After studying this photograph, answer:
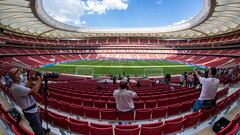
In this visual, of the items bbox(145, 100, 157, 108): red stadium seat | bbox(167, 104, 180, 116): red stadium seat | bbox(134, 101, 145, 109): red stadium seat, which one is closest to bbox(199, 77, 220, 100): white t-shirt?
bbox(167, 104, 180, 116): red stadium seat

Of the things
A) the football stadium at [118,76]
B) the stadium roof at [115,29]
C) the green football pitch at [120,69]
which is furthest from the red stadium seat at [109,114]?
the stadium roof at [115,29]

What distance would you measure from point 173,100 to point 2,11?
4255cm

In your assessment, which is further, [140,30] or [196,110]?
[140,30]

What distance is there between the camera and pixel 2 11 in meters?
38.2

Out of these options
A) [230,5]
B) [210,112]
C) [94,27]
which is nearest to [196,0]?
[230,5]

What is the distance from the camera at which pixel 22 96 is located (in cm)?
439

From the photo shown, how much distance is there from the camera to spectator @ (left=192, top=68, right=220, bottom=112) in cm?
588

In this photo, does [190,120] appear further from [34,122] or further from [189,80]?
[189,80]

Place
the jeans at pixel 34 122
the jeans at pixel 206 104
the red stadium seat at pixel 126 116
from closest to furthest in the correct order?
1. the jeans at pixel 34 122
2. the jeans at pixel 206 104
3. the red stadium seat at pixel 126 116

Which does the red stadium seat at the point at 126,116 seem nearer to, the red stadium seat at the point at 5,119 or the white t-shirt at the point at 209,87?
the white t-shirt at the point at 209,87

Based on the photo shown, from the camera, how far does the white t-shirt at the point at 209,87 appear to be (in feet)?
19.2

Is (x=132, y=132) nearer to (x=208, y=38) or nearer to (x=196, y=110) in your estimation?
(x=196, y=110)

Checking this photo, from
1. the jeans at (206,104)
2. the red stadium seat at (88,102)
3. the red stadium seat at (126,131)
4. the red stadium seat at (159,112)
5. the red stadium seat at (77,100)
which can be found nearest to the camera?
the red stadium seat at (126,131)

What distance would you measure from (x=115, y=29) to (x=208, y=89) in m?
75.8
